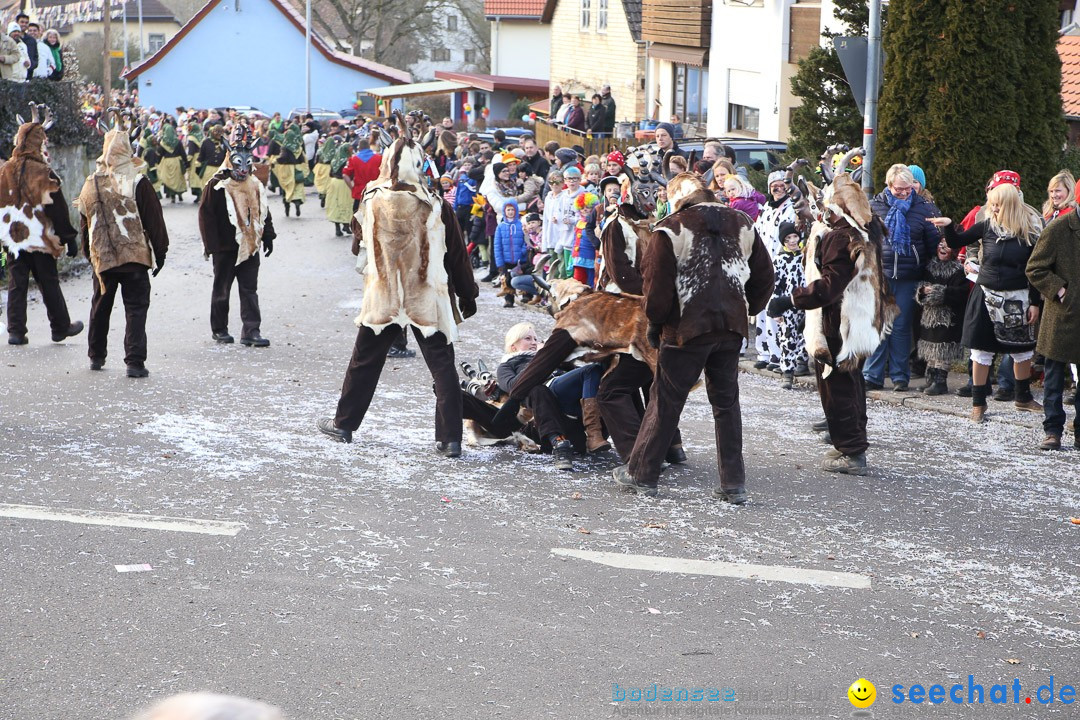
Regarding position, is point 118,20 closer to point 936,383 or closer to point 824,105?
point 824,105

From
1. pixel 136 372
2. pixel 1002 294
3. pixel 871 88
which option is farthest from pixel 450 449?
pixel 871 88

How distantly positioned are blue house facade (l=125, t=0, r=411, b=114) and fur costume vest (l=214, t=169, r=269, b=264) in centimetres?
5373

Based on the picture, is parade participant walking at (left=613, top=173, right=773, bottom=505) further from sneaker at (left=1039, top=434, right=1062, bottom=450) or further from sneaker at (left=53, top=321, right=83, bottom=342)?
sneaker at (left=53, top=321, right=83, bottom=342)

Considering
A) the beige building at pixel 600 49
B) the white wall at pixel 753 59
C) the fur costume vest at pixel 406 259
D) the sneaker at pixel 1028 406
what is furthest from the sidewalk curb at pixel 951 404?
the beige building at pixel 600 49

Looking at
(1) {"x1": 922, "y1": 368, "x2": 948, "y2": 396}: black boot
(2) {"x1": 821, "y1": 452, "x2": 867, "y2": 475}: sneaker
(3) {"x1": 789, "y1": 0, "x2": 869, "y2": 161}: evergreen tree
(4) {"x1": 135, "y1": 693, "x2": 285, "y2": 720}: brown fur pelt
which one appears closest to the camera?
(4) {"x1": 135, "y1": 693, "x2": 285, "y2": 720}: brown fur pelt

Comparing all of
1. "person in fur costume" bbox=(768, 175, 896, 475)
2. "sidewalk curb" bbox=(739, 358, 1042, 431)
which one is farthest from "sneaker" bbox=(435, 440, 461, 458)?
"sidewalk curb" bbox=(739, 358, 1042, 431)

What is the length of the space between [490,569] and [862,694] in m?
2.14

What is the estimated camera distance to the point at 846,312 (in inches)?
317

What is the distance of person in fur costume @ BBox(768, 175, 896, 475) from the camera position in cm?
797

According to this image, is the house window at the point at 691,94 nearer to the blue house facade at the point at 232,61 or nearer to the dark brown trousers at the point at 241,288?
the dark brown trousers at the point at 241,288

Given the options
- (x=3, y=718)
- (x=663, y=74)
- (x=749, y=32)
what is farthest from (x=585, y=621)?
(x=663, y=74)

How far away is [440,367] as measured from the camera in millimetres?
8484

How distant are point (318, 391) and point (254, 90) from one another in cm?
5837

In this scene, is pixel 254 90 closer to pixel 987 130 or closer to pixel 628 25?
pixel 628 25
